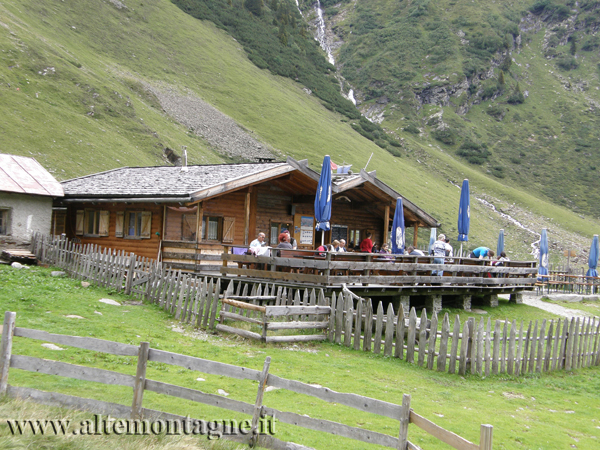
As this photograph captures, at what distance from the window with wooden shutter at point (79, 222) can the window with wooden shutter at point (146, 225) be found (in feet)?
15.9

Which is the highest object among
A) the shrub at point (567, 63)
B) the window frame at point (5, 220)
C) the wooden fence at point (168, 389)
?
the shrub at point (567, 63)

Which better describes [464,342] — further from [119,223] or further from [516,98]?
[516,98]

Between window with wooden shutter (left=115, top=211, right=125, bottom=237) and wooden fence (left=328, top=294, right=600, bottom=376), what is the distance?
508 inches

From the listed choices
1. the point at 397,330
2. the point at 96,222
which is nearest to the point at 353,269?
the point at 397,330

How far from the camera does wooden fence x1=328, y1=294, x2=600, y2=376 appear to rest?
11.3m

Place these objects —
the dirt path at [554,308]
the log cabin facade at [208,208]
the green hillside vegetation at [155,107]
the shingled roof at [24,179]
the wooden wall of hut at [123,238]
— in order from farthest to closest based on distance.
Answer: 1. the green hillside vegetation at [155,107]
2. the dirt path at [554,308]
3. the shingled roof at [24,179]
4. the wooden wall of hut at [123,238]
5. the log cabin facade at [208,208]

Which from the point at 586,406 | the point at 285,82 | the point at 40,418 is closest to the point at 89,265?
the point at 40,418

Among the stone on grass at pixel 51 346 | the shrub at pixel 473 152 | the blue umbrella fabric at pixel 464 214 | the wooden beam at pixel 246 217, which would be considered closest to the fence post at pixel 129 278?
the wooden beam at pixel 246 217

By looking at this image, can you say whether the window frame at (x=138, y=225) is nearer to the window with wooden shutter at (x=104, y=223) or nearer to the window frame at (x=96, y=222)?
the window with wooden shutter at (x=104, y=223)

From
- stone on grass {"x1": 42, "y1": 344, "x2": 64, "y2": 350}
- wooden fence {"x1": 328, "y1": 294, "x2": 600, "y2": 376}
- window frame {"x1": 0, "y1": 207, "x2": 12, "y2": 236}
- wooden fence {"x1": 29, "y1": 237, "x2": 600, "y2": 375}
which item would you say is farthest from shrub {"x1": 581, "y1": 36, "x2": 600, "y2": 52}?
stone on grass {"x1": 42, "y1": 344, "x2": 64, "y2": 350}

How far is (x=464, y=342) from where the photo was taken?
1125 cm

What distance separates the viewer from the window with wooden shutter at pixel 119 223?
74.9 ft

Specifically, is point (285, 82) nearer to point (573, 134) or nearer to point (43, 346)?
point (573, 134)

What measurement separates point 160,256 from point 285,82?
87.3 meters
